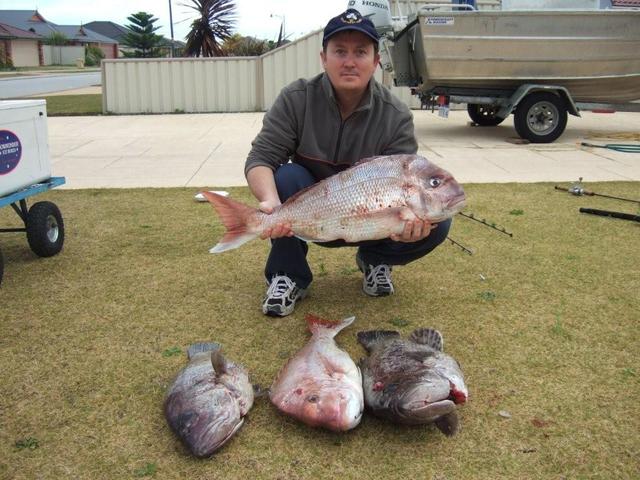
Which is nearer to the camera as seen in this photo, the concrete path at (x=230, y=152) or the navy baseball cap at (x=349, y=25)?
the navy baseball cap at (x=349, y=25)

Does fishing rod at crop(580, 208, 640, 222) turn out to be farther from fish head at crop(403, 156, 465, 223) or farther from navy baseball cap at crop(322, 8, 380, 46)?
navy baseball cap at crop(322, 8, 380, 46)

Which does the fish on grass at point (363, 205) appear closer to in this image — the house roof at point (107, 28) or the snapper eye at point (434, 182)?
the snapper eye at point (434, 182)

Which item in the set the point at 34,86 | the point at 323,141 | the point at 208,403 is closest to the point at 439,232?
the point at 323,141

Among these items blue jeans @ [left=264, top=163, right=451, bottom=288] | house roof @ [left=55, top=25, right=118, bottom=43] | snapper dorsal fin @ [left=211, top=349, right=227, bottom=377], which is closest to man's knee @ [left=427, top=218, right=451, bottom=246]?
blue jeans @ [left=264, top=163, right=451, bottom=288]

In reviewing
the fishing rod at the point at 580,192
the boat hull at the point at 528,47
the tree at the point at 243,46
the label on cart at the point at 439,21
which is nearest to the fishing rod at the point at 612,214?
the fishing rod at the point at 580,192

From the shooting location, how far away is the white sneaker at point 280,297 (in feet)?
11.7

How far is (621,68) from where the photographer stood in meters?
10.0

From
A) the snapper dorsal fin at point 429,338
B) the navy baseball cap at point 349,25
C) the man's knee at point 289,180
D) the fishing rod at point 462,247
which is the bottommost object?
the fishing rod at point 462,247

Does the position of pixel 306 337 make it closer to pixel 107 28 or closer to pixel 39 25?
pixel 39 25

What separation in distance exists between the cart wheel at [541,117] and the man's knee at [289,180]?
24.9 feet

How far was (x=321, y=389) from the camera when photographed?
246 cm

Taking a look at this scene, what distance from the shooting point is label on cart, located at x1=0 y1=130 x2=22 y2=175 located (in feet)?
13.0

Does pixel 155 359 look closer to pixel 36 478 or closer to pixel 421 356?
pixel 36 478

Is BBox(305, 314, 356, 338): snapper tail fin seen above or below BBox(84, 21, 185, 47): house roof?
below
